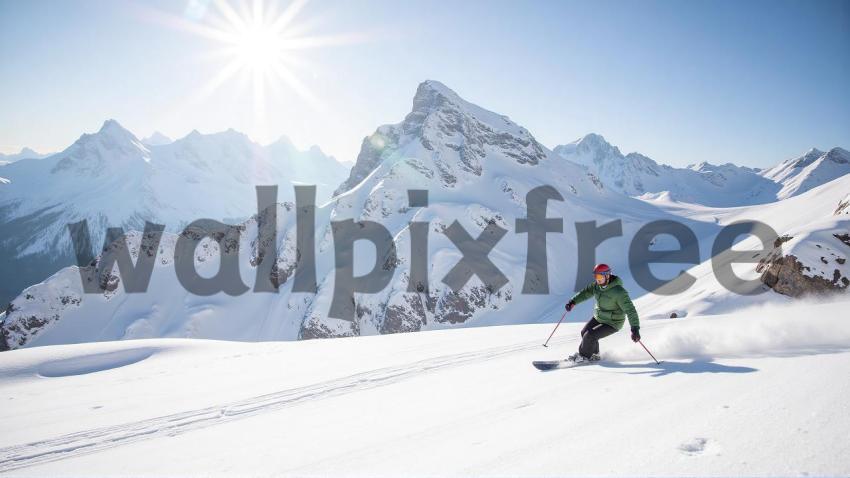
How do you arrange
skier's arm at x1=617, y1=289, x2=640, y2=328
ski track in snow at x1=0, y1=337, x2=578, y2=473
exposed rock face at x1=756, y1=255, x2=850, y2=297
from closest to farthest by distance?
ski track in snow at x1=0, y1=337, x2=578, y2=473 → skier's arm at x1=617, y1=289, x2=640, y2=328 → exposed rock face at x1=756, y1=255, x2=850, y2=297

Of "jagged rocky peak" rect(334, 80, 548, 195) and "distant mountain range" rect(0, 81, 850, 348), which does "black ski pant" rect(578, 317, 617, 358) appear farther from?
"jagged rocky peak" rect(334, 80, 548, 195)

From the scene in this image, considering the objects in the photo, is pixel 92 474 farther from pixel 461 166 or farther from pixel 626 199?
pixel 626 199

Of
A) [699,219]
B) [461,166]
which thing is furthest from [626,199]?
[461,166]

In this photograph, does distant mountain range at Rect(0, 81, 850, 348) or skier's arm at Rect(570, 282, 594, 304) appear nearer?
skier's arm at Rect(570, 282, 594, 304)

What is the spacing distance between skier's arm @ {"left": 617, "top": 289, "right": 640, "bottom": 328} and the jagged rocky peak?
4093 inches

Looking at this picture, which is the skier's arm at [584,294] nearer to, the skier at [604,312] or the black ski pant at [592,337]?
the skier at [604,312]

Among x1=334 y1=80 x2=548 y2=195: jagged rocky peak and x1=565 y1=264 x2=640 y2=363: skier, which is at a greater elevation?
x1=334 y1=80 x2=548 y2=195: jagged rocky peak

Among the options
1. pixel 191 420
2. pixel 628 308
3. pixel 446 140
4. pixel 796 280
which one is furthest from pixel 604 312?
pixel 446 140

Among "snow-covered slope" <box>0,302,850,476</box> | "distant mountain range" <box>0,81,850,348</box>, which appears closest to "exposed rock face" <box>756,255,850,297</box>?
"distant mountain range" <box>0,81,850,348</box>

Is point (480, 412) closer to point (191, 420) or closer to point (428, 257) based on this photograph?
point (191, 420)

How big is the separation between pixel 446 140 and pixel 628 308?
121 meters

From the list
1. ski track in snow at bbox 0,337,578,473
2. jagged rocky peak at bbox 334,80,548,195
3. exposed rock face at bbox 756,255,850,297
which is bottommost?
ski track in snow at bbox 0,337,578,473

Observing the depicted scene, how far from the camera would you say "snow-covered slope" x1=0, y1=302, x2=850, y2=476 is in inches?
115

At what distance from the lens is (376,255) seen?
8506 centimetres
